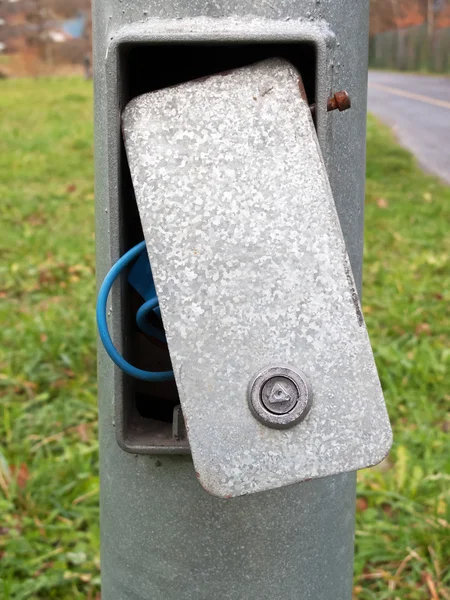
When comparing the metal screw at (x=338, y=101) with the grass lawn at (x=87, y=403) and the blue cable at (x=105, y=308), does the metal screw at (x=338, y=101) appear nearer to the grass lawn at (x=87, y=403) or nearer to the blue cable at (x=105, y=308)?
the blue cable at (x=105, y=308)

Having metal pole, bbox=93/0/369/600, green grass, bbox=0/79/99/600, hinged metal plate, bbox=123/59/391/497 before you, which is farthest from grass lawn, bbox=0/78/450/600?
hinged metal plate, bbox=123/59/391/497

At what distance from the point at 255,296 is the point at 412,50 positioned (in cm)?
3061

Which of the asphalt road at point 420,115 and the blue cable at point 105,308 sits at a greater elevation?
the blue cable at point 105,308

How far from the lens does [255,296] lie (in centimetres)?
78

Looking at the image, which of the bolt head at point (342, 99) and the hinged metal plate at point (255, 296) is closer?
the hinged metal plate at point (255, 296)

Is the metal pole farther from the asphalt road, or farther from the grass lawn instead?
the asphalt road

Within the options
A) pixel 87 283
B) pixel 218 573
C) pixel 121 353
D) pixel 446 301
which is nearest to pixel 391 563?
pixel 218 573

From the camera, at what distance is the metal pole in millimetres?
986

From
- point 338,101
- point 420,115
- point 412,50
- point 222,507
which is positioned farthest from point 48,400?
point 412,50

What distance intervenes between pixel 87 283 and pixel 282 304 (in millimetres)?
3208

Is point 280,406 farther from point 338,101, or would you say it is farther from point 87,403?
point 87,403

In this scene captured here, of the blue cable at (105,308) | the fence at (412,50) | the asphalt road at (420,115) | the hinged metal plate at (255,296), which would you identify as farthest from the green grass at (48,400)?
the fence at (412,50)

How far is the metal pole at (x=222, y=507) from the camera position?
0.99 m

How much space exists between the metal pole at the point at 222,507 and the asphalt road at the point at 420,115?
6.29 m
